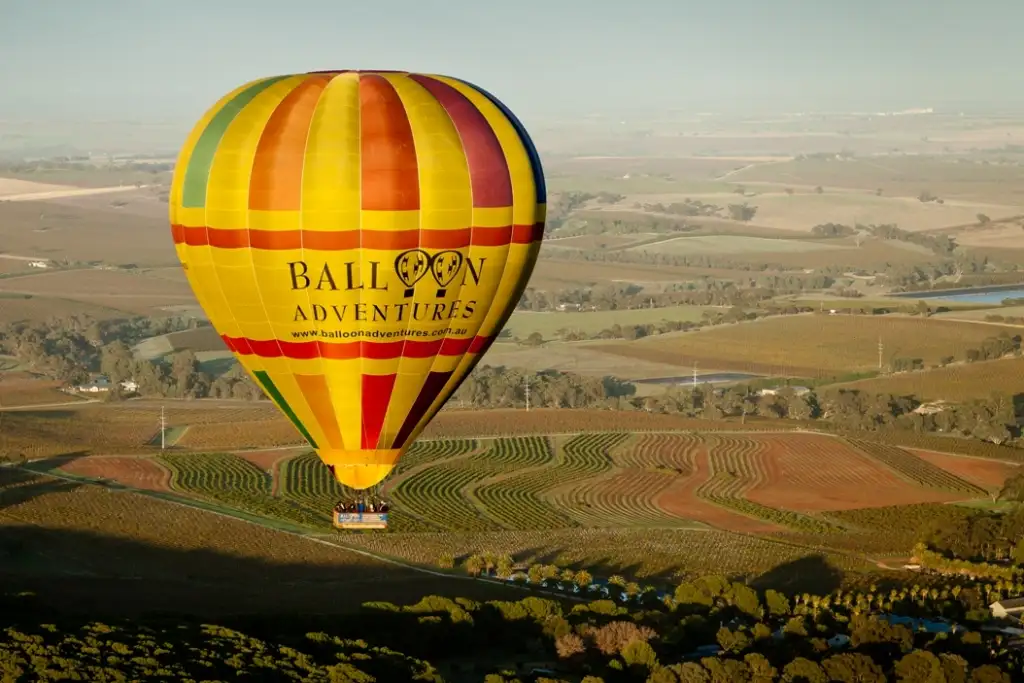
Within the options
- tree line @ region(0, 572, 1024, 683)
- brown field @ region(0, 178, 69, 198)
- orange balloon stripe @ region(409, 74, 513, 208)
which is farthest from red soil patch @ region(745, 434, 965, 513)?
brown field @ region(0, 178, 69, 198)

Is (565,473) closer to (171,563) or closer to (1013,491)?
(1013,491)

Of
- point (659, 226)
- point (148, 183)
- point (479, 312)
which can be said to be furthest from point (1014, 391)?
point (148, 183)

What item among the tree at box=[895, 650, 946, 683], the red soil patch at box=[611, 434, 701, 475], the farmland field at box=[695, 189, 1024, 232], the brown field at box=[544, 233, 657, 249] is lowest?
the tree at box=[895, 650, 946, 683]

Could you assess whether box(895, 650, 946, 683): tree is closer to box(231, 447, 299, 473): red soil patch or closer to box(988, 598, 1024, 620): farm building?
box(988, 598, 1024, 620): farm building

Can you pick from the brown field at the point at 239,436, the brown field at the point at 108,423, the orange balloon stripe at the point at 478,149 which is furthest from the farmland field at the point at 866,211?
the orange balloon stripe at the point at 478,149

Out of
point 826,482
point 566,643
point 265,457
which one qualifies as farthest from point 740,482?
point 566,643

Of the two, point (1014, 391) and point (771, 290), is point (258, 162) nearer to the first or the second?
point (1014, 391)
